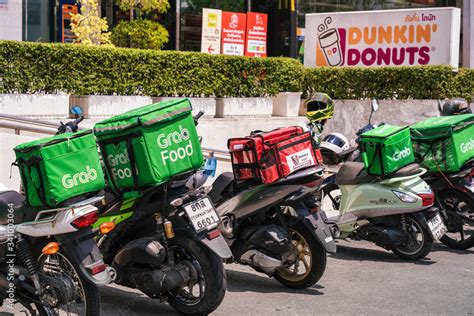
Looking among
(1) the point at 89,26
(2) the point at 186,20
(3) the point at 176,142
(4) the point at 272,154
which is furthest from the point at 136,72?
(2) the point at 186,20

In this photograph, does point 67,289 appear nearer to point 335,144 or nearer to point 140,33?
point 335,144

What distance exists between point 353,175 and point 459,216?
1.39 metres

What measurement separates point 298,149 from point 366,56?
924 cm

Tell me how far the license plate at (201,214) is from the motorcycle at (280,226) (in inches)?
34.8

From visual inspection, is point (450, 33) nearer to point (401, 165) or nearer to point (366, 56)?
point (366, 56)

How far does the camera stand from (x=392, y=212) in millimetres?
8203

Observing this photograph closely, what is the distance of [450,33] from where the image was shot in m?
14.9

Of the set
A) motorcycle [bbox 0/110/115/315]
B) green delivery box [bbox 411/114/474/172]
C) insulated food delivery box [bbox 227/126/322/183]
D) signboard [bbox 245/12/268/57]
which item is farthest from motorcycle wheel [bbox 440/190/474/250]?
signboard [bbox 245/12/268/57]

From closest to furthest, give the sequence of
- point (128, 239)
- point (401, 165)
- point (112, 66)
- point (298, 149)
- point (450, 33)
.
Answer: point (128, 239) < point (298, 149) < point (401, 165) < point (112, 66) < point (450, 33)

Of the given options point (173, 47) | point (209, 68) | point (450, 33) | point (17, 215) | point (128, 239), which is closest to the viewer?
point (17, 215)

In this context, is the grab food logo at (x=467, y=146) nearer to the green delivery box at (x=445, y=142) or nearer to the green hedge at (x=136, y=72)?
the green delivery box at (x=445, y=142)

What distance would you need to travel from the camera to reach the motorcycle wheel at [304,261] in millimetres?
6875

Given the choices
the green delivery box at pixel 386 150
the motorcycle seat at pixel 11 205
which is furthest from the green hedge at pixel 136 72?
the motorcycle seat at pixel 11 205

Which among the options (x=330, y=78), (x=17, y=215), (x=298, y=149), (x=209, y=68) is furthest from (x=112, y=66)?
(x=17, y=215)
